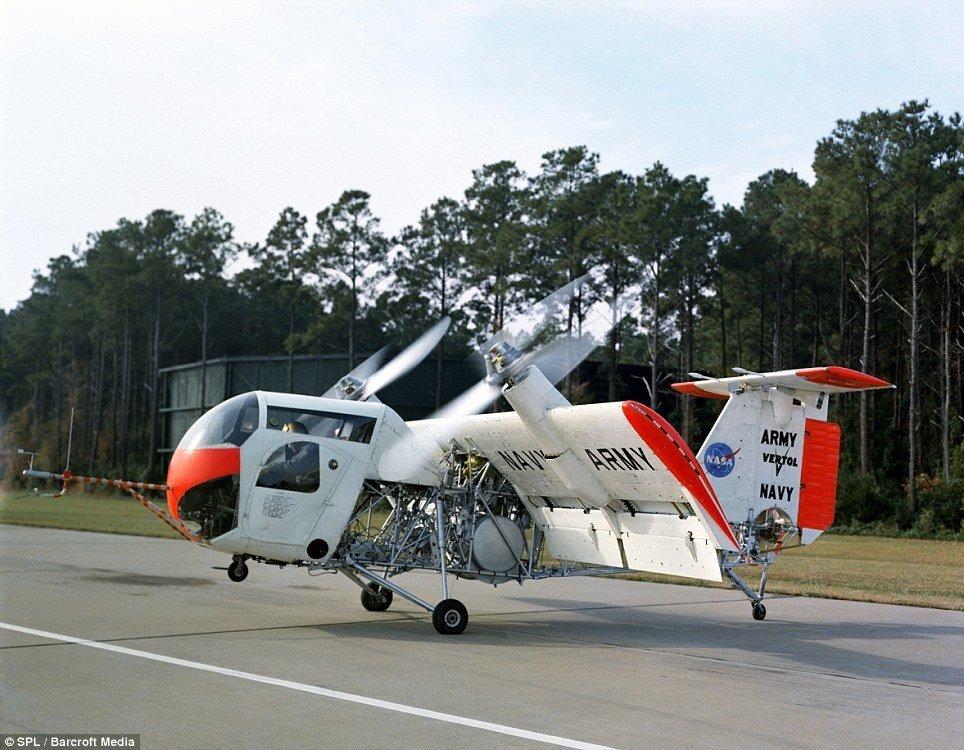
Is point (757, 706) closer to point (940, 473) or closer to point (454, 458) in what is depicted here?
point (454, 458)

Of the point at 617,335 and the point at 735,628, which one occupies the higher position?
the point at 617,335

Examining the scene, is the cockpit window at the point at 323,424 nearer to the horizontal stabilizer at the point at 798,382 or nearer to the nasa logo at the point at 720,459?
the horizontal stabilizer at the point at 798,382

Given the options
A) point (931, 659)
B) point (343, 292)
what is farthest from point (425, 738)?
point (343, 292)

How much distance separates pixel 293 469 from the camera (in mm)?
12547

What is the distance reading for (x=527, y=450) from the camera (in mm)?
13406

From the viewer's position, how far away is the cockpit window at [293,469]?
1237 cm

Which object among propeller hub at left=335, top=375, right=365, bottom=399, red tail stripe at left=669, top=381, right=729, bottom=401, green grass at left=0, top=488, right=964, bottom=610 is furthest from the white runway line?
red tail stripe at left=669, top=381, right=729, bottom=401

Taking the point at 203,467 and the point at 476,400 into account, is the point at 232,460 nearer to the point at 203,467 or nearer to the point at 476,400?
the point at 203,467

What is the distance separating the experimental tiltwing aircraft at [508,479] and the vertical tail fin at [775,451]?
0.10 feet

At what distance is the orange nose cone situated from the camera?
12078mm

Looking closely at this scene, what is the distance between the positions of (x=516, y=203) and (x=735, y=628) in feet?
137

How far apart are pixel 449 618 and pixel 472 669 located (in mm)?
2367

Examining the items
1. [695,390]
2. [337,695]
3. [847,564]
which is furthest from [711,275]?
[337,695]

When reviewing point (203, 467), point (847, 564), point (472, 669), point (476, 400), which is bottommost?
point (847, 564)
